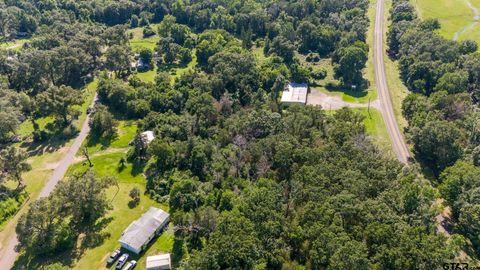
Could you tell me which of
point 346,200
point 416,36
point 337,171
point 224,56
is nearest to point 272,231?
point 346,200

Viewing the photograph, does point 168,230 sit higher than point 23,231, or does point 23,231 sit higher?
point 23,231

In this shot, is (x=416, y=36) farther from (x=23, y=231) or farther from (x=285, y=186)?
(x=23, y=231)

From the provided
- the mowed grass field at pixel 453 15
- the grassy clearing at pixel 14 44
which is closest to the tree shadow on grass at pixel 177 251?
the grassy clearing at pixel 14 44

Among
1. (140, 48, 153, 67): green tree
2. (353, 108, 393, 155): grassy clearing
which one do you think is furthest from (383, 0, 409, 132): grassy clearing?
(140, 48, 153, 67): green tree

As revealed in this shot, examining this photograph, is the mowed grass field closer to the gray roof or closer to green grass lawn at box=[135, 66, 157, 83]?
green grass lawn at box=[135, 66, 157, 83]

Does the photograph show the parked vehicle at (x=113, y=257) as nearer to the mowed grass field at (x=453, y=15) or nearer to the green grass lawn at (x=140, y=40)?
the green grass lawn at (x=140, y=40)
